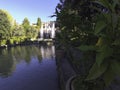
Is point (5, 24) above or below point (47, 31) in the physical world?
above

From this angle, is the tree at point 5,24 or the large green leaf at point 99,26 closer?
the large green leaf at point 99,26

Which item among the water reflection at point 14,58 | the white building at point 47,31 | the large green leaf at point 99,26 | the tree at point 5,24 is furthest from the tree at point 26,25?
the large green leaf at point 99,26

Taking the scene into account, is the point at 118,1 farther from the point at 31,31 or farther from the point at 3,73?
the point at 31,31

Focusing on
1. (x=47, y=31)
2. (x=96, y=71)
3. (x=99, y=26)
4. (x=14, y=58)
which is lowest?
(x=14, y=58)

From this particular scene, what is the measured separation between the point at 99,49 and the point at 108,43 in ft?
0.27

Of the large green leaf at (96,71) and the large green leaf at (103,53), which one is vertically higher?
the large green leaf at (103,53)

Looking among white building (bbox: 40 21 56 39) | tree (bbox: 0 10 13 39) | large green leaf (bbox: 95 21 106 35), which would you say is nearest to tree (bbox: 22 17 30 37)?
white building (bbox: 40 21 56 39)

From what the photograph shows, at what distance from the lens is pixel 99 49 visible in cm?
127

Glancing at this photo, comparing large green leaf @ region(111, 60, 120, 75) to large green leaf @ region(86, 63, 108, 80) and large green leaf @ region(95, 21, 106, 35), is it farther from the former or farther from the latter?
large green leaf @ region(95, 21, 106, 35)

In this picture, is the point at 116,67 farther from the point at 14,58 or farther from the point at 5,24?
the point at 5,24

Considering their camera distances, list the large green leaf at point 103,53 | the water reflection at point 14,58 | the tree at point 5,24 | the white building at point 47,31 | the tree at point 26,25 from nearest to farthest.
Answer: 1. the large green leaf at point 103,53
2. the water reflection at point 14,58
3. the tree at point 5,24
4. the tree at point 26,25
5. the white building at point 47,31

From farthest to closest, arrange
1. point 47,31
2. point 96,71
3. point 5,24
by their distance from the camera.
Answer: point 47,31, point 5,24, point 96,71

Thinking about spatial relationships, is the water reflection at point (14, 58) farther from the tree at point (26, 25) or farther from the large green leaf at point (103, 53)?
the tree at point (26, 25)

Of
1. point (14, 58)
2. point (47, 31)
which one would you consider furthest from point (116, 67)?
point (47, 31)
